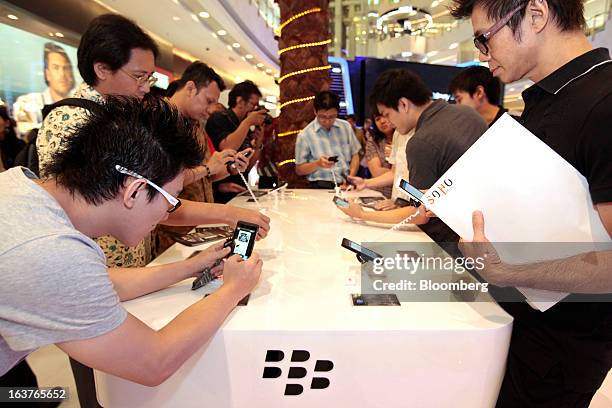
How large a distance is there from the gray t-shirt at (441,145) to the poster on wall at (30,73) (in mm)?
5128

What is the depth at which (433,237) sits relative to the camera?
1.45 meters

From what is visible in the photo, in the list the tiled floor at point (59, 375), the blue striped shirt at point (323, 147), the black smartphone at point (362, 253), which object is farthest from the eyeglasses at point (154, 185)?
the blue striped shirt at point (323, 147)

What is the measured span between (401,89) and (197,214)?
3.13 ft

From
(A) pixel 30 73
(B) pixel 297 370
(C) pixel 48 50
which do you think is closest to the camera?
(B) pixel 297 370

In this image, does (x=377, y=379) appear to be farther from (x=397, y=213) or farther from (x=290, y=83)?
(x=290, y=83)

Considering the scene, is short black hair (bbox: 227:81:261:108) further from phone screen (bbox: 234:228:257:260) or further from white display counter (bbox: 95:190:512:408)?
white display counter (bbox: 95:190:512:408)

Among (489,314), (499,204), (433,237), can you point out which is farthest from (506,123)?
(433,237)

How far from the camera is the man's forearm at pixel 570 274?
68cm

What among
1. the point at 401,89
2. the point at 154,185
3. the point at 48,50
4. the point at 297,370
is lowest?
the point at 297,370

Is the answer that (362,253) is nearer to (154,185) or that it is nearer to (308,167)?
(154,185)

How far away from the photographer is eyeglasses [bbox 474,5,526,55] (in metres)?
0.78

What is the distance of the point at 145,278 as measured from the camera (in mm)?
937

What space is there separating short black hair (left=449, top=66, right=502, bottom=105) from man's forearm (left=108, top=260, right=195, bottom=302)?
1.97 m

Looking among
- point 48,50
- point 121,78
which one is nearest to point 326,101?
point 121,78
